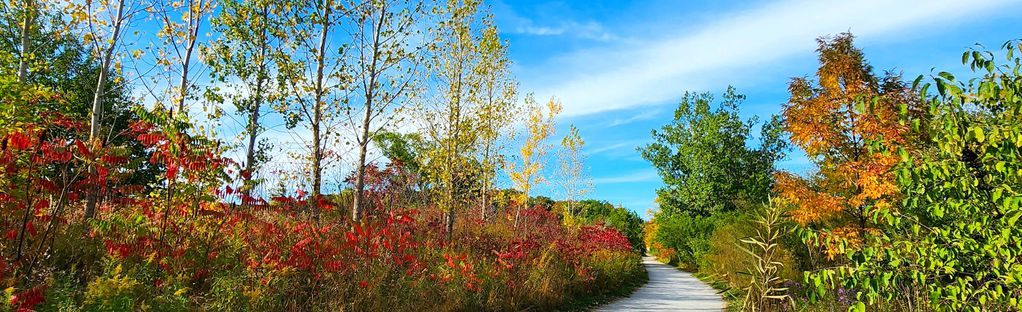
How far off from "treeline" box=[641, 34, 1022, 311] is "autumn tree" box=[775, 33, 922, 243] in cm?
3

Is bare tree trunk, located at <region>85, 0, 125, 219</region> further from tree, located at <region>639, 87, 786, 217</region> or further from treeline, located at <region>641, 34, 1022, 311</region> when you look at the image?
tree, located at <region>639, 87, 786, 217</region>

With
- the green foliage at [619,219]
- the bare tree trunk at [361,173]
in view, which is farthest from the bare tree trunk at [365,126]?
the green foliage at [619,219]

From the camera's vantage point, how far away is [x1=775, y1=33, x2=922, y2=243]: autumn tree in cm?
909

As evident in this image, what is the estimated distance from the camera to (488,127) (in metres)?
13.9

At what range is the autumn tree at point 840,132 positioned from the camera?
9.09 m

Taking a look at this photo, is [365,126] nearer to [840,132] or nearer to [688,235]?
[840,132]

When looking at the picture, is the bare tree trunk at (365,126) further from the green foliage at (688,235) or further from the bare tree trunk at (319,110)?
the green foliage at (688,235)

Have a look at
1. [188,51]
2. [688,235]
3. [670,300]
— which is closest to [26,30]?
[188,51]

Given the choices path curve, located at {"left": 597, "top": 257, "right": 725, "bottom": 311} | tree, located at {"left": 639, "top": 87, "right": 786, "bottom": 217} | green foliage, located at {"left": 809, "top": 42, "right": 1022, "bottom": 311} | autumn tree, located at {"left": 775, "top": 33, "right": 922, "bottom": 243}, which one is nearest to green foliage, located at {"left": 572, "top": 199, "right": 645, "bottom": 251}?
tree, located at {"left": 639, "top": 87, "right": 786, "bottom": 217}

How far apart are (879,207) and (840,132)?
6.73 metres

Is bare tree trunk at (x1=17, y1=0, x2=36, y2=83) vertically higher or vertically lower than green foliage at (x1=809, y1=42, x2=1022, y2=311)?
higher

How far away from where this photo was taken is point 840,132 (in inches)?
398

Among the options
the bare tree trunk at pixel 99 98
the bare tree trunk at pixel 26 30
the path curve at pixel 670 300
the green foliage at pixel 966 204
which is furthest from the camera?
the path curve at pixel 670 300

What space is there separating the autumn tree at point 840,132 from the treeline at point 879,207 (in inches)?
1.2
